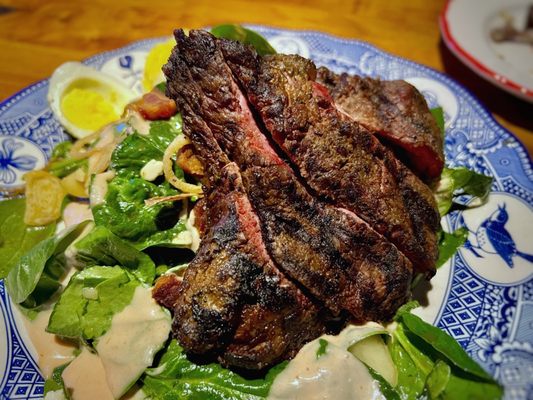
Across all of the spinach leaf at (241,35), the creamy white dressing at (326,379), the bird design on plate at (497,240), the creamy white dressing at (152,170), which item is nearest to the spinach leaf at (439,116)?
the bird design on plate at (497,240)

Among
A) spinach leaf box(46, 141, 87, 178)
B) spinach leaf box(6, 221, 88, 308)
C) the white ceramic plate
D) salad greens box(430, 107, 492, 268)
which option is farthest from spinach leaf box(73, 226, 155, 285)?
the white ceramic plate

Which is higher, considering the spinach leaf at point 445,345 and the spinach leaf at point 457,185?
the spinach leaf at point 457,185

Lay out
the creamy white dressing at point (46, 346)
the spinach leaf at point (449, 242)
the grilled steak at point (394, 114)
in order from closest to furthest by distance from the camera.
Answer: the creamy white dressing at point (46, 346)
the grilled steak at point (394, 114)
the spinach leaf at point (449, 242)

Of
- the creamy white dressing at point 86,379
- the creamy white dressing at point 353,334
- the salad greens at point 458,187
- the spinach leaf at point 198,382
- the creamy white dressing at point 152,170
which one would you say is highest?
the creamy white dressing at point 152,170

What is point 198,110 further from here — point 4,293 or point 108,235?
point 4,293

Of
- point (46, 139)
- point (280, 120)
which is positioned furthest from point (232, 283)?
point (46, 139)

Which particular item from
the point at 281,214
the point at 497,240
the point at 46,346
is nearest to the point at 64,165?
the point at 46,346

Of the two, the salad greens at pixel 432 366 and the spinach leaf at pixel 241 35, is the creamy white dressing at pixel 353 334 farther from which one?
the spinach leaf at pixel 241 35
